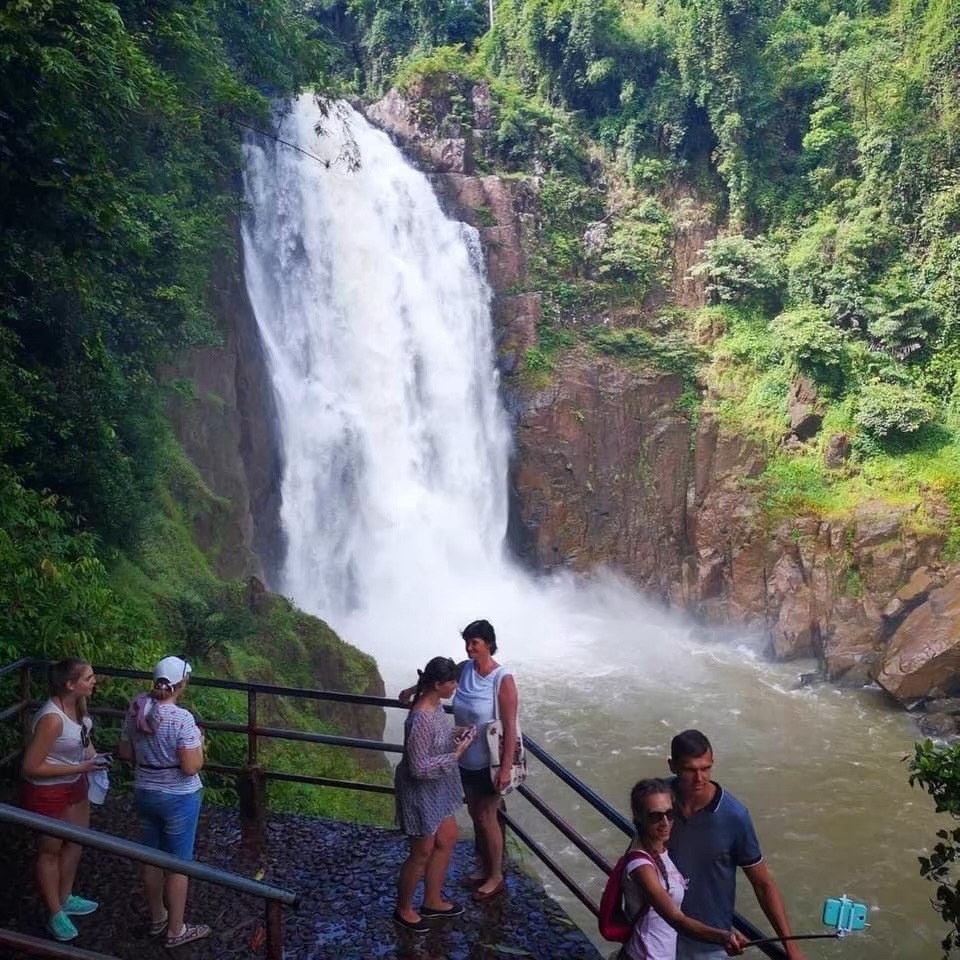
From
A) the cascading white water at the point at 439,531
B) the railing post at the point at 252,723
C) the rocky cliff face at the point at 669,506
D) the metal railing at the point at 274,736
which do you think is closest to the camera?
the metal railing at the point at 274,736

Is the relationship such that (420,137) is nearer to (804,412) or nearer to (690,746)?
(804,412)

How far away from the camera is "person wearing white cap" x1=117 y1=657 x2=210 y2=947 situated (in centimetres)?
372

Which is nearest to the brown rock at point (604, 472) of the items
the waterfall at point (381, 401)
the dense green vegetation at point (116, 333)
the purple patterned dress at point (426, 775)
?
the waterfall at point (381, 401)

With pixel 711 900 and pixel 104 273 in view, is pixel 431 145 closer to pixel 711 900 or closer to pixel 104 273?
pixel 104 273

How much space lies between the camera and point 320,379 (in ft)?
58.7

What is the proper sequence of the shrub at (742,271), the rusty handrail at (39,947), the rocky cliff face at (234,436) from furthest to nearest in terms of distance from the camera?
1. the shrub at (742,271)
2. the rocky cliff face at (234,436)
3. the rusty handrail at (39,947)

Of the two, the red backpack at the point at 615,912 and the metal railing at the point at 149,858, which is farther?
the red backpack at the point at 615,912

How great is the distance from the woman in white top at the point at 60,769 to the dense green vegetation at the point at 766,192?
17.4 metres

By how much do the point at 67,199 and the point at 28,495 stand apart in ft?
9.32

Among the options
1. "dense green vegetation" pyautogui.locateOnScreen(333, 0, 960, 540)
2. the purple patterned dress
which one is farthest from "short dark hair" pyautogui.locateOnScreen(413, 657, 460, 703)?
"dense green vegetation" pyautogui.locateOnScreen(333, 0, 960, 540)

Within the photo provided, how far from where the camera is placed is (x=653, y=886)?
2.57 metres

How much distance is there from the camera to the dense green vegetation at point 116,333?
22.1ft

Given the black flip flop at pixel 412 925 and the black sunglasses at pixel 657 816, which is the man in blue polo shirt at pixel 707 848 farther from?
the black flip flop at pixel 412 925

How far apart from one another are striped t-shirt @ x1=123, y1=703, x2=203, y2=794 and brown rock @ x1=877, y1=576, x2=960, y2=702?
48.2 feet
